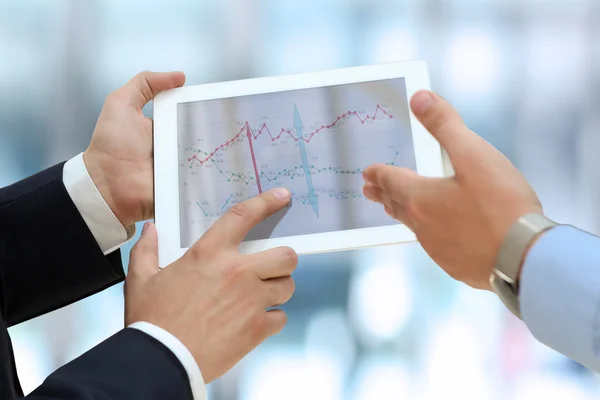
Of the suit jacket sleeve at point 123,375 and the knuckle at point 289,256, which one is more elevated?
the knuckle at point 289,256

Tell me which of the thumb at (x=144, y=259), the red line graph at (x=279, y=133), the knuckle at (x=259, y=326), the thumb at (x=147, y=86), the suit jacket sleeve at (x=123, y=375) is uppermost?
the thumb at (x=147, y=86)

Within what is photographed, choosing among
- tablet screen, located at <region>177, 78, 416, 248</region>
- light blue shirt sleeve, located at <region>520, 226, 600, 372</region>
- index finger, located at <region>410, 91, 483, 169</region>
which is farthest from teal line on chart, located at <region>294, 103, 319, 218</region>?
light blue shirt sleeve, located at <region>520, 226, 600, 372</region>

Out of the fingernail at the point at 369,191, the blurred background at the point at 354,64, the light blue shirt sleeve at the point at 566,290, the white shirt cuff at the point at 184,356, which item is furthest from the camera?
the blurred background at the point at 354,64

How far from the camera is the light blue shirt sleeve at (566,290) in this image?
484 millimetres

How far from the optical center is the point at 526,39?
4.83 feet

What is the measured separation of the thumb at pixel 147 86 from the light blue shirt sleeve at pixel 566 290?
1.84ft

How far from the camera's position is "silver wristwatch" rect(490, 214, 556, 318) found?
521 mm

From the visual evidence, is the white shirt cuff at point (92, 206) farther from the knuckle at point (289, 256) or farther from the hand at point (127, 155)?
the knuckle at point (289, 256)

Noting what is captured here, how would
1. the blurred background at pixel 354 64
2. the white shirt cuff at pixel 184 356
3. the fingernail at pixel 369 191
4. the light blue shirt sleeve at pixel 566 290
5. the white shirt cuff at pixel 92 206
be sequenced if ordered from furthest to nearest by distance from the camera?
the blurred background at pixel 354 64
the white shirt cuff at pixel 92 206
the fingernail at pixel 369 191
the white shirt cuff at pixel 184 356
the light blue shirt sleeve at pixel 566 290

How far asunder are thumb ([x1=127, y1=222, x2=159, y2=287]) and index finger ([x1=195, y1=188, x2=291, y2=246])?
9cm

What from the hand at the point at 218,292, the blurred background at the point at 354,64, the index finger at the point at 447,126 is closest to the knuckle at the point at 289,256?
the hand at the point at 218,292

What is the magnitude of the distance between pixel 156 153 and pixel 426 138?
1.26 feet

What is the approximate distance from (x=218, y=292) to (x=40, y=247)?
0.31 m

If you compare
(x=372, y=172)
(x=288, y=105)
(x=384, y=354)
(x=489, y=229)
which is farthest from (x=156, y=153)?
(x=384, y=354)
